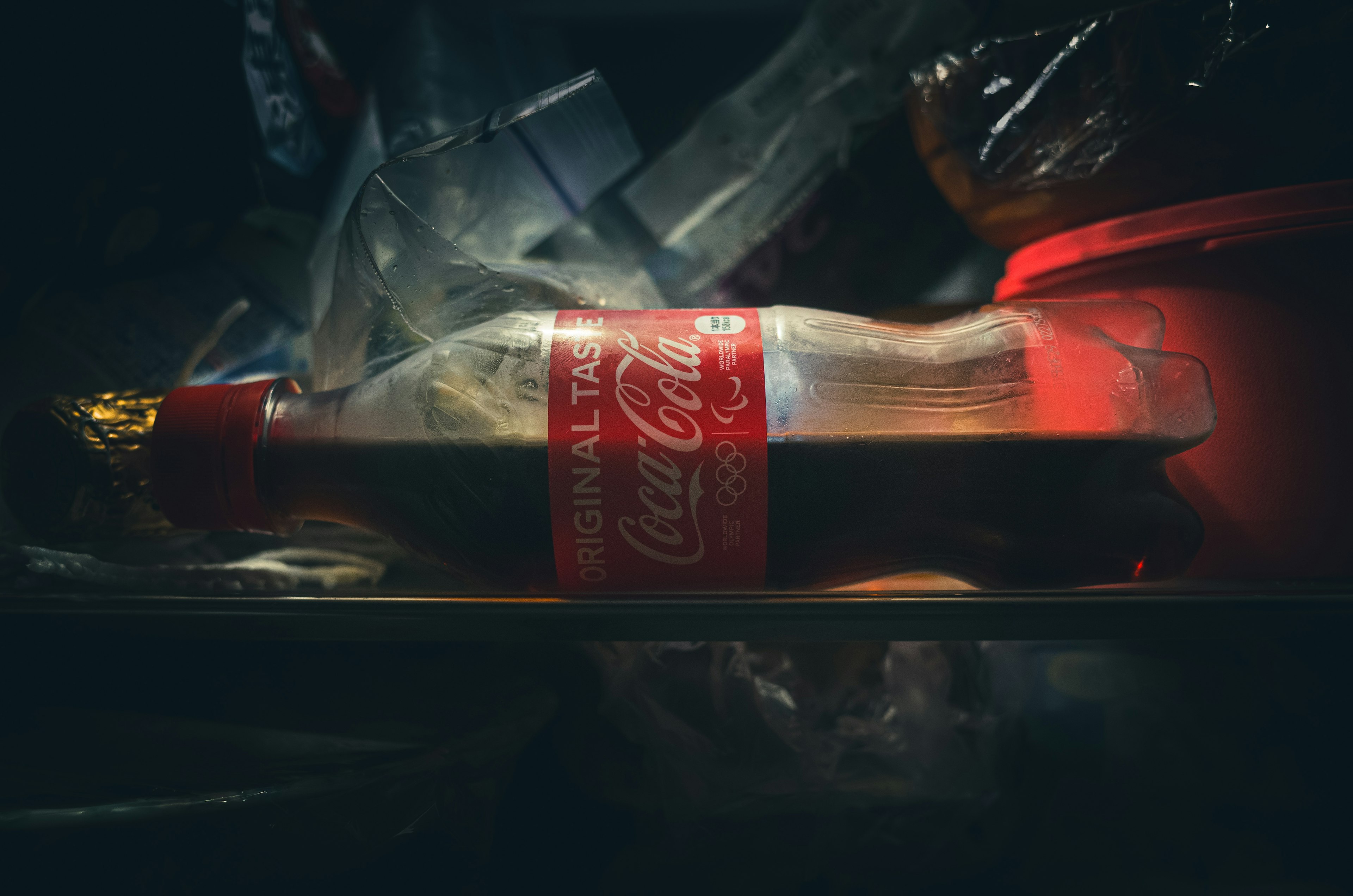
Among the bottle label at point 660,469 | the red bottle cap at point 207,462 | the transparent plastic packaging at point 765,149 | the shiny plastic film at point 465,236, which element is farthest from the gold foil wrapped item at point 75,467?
the transparent plastic packaging at point 765,149

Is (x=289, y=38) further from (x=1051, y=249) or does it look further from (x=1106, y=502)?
(x=1106, y=502)

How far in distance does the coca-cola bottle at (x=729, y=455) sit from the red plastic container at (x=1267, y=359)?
0.03 meters

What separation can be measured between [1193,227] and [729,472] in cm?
40

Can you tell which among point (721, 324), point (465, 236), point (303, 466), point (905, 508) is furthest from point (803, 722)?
point (465, 236)

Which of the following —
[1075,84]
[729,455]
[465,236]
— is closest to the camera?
[729,455]

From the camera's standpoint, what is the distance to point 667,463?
1.30ft

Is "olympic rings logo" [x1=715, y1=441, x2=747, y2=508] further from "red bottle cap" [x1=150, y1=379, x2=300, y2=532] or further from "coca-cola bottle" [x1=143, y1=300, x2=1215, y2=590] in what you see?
"red bottle cap" [x1=150, y1=379, x2=300, y2=532]

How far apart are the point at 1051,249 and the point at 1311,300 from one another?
171 mm

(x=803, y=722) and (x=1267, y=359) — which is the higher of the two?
(x=1267, y=359)

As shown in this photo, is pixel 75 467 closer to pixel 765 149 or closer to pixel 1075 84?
pixel 765 149

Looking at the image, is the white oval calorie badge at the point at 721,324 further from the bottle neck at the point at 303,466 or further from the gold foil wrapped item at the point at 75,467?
the gold foil wrapped item at the point at 75,467

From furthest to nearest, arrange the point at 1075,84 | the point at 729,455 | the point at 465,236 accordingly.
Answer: the point at 465,236
the point at 1075,84
the point at 729,455

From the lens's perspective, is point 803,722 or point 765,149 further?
point 765,149

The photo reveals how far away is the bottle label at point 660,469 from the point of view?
0.40m
